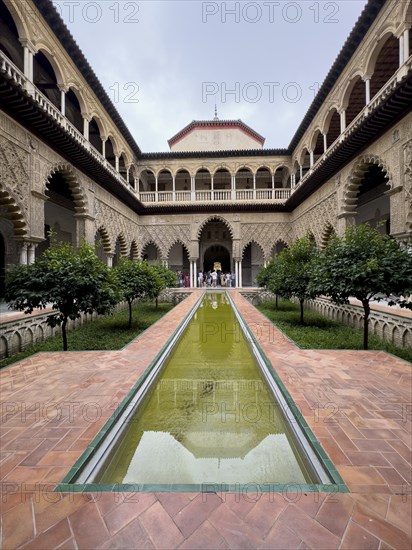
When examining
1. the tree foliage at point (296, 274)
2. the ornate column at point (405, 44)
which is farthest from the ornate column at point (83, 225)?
the ornate column at point (405, 44)

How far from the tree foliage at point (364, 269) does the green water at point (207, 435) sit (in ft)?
7.42

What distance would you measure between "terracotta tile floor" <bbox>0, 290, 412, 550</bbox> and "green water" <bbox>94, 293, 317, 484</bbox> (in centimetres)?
28

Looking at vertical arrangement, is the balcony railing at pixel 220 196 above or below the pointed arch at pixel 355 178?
above

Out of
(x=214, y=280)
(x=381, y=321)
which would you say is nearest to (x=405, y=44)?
(x=381, y=321)

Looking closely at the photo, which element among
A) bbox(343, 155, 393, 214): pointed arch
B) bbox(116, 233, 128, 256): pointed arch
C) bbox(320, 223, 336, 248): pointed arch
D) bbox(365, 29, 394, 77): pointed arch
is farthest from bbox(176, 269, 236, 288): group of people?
bbox(365, 29, 394, 77): pointed arch

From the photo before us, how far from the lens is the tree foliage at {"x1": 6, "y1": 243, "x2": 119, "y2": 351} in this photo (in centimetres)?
502

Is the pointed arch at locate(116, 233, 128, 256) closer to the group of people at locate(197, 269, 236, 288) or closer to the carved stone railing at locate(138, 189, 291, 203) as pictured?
the carved stone railing at locate(138, 189, 291, 203)

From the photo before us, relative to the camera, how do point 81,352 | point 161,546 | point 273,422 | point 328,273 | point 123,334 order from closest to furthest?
point 161,546, point 273,422, point 81,352, point 328,273, point 123,334

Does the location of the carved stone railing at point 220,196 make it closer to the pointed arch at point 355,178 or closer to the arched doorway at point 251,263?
the arched doorway at point 251,263

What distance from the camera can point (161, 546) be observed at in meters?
1.43

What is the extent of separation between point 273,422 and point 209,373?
1.51 m

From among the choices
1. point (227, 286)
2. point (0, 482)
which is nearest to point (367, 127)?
point (0, 482)

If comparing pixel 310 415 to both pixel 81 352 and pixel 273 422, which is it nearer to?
pixel 273 422

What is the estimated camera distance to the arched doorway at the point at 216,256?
24562 mm
